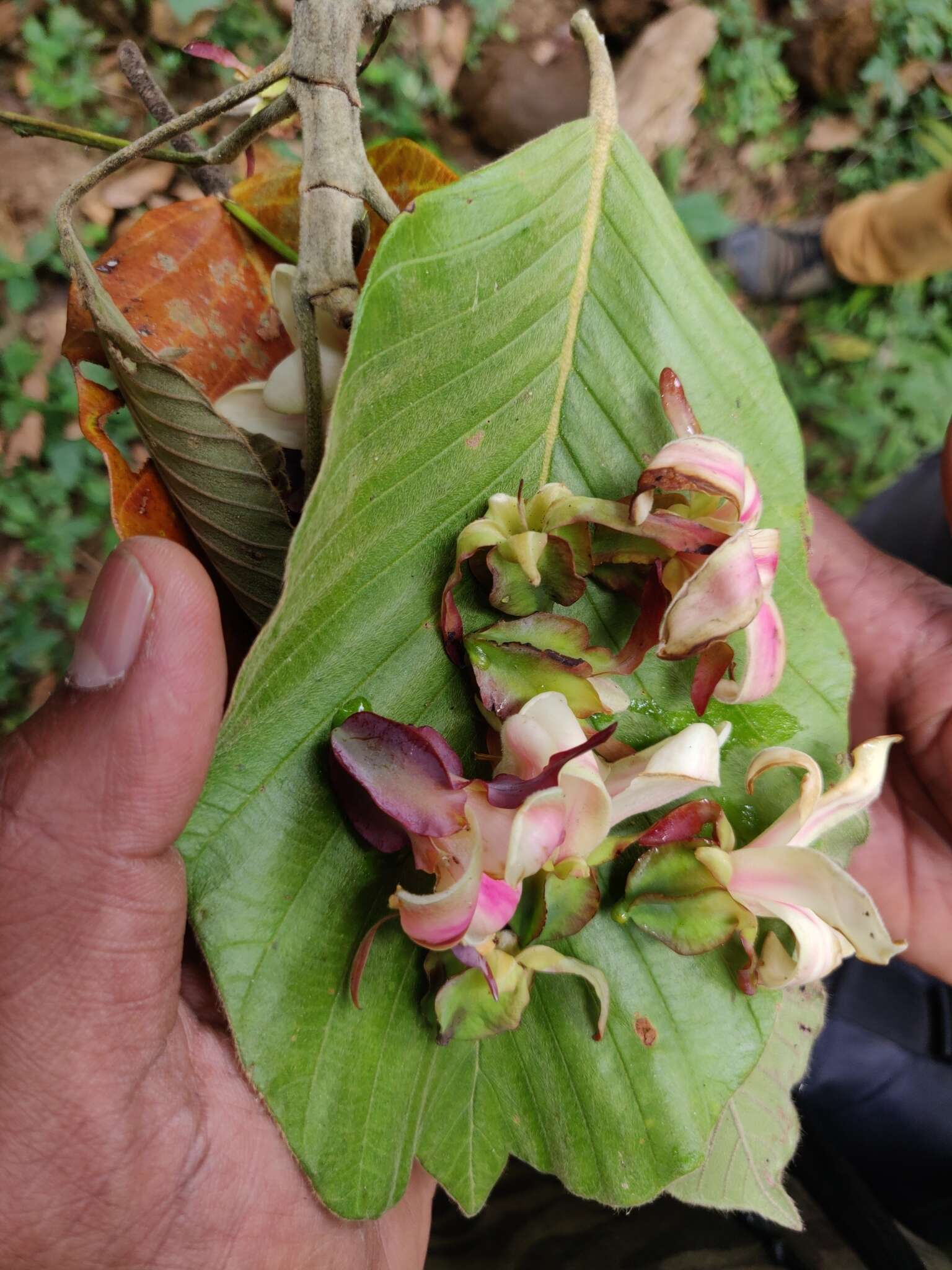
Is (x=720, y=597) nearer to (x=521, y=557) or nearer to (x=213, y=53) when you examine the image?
(x=521, y=557)

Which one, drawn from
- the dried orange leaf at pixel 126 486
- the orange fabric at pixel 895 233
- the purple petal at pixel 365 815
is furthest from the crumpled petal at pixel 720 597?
the orange fabric at pixel 895 233

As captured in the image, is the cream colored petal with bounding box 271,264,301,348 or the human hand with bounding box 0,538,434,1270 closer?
the human hand with bounding box 0,538,434,1270

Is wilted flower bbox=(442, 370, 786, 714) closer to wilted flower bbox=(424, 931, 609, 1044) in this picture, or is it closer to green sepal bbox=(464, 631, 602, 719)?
green sepal bbox=(464, 631, 602, 719)

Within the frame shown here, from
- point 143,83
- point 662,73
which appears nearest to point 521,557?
point 143,83

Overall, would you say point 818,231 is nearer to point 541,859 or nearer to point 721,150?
point 721,150

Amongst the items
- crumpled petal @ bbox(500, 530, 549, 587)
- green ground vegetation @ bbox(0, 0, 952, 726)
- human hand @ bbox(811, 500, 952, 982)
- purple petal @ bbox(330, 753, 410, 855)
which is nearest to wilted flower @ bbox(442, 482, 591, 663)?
crumpled petal @ bbox(500, 530, 549, 587)

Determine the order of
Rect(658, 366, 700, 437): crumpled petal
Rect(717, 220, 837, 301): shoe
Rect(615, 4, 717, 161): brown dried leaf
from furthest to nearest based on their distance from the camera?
1. Rect(717, 220, 837, 301): shoe
2. Rect(615, 4, 717, 161): brown dried leaf
3. Rect(658, 366, 700, 437): crumpled petal

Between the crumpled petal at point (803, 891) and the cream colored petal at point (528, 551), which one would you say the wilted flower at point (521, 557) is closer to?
the cream colored petal at point (528, 551)

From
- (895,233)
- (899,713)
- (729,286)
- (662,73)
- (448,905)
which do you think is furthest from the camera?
(729,286)
